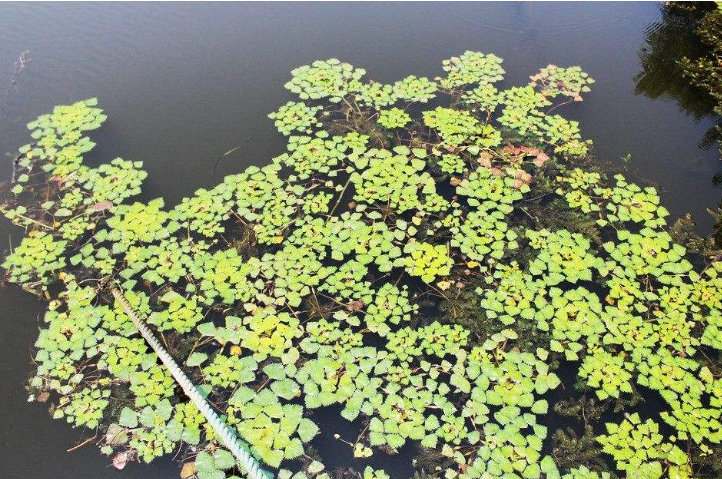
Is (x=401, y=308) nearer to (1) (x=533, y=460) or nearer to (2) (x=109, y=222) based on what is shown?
(1) (x=533, y=460)

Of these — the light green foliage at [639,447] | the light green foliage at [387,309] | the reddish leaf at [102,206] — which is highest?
the light green foliage at [639,447]

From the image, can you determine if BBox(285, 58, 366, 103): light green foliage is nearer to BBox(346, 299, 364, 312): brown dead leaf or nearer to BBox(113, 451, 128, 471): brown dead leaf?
BBox(346, 299, 364, 312): brown dead leaf

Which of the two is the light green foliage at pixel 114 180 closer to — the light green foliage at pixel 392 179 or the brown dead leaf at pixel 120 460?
the light green foliage at pixel 392 179

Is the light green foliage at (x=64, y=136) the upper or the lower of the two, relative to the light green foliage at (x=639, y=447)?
lower

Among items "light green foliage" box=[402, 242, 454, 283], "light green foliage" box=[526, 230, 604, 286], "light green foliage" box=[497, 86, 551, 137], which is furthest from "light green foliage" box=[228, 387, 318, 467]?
"light green foliage" box=[497, 86, 551, 137]

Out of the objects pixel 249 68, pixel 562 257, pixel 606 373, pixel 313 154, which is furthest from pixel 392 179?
pixel 249 68

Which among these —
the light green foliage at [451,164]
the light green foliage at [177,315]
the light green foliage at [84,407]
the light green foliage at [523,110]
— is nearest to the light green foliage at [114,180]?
the light green foliage at [177,315]

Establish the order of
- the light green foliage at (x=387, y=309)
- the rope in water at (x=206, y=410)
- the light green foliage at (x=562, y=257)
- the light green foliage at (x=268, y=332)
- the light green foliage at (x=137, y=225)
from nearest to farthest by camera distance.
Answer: the rope in water at (x=206, y=410), the light green foliage at (x=268, y=332), the light green foliage at (x=387, y=309), the light green foliage at (x=562, y=257), the light green foliage at (x=137, y=225)
